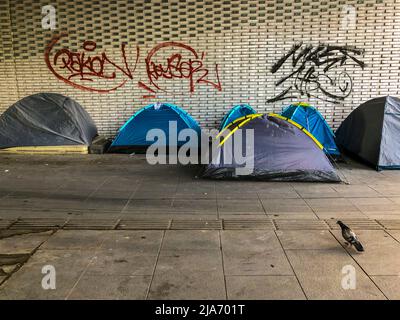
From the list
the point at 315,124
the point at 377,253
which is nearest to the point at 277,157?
the point at 315,124

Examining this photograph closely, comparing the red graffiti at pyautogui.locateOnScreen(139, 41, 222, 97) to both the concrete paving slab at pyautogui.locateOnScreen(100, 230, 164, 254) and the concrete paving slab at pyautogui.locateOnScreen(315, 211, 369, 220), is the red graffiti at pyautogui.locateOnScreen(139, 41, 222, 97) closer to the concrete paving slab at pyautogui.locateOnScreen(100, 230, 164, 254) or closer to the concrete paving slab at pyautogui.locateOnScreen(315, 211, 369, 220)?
the concrete paving slab at pyautogui.locateOnScreen(315, 211, 369, 220)

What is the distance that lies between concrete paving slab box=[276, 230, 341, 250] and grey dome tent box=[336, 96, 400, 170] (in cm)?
377

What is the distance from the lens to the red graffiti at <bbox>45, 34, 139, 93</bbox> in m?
9.75

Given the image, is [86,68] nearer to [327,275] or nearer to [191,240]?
[191,240]

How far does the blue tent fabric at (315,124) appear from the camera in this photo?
8.07 meters

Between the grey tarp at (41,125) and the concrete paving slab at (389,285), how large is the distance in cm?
755

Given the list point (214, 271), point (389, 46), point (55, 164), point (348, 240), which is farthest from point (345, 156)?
point (55, 164)

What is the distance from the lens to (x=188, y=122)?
29.2 ft

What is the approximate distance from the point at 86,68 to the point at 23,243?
6898mm

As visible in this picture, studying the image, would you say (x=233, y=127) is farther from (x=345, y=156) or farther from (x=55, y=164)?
(x=55, y=164)

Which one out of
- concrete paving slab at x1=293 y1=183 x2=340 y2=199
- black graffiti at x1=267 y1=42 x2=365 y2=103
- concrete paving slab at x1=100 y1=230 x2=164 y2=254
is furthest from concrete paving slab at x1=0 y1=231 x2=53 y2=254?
black graffiti at x1=267 y1=42 x2=365 y2=103

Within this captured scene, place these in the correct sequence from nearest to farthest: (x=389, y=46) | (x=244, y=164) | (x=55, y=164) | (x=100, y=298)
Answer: (x=100, y=298) → (x=244, y=164) → (x=55, y=164) → (x=389, y=46)

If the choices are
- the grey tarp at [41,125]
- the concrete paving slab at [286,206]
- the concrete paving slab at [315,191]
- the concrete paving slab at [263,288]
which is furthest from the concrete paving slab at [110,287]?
the grey tarp at [41,125]

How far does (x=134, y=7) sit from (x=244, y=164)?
567 cm
